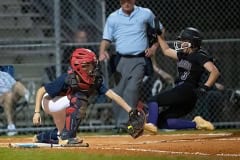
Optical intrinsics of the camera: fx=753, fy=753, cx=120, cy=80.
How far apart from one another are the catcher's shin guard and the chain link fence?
14.7 feet

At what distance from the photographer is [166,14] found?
16.0m

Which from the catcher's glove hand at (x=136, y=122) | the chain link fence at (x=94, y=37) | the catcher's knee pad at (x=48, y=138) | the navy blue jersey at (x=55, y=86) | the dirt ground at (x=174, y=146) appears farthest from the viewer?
the chain link fence at (x=94, y=37)

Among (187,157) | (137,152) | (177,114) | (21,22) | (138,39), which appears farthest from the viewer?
(21,22)

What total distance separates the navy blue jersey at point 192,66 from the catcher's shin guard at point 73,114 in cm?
187

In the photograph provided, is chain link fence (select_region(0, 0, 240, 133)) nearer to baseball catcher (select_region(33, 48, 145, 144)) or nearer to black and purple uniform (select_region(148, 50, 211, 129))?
black and purple uniform (select_region(148, 50, 211, 129))

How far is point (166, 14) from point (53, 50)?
3.13 metres

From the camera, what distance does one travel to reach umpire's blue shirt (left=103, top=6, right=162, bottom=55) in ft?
39.4

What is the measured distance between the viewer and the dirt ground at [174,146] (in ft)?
25.6

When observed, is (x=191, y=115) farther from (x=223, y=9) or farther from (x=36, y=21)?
(x=36, y=21)

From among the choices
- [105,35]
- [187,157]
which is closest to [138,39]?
[105,35]

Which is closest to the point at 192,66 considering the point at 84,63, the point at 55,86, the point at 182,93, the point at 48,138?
the point at 182,93

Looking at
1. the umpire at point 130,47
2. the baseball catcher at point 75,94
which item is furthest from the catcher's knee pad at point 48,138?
the umpire at point 130,47

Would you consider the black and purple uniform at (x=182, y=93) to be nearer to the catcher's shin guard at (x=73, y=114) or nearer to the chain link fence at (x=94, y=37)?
the catcher's shin guard at (x=73, y=114)

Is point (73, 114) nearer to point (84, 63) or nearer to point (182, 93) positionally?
point (84, 63)
